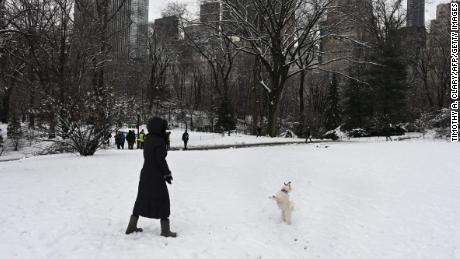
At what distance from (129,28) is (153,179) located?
137 feet

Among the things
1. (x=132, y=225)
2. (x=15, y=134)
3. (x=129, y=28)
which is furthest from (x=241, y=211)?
(x=129, y=28)

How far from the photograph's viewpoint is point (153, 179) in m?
6.98

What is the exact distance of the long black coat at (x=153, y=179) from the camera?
6.98 m

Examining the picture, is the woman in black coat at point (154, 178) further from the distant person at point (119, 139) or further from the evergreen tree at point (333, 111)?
the evergreen tree at point (333, 111)

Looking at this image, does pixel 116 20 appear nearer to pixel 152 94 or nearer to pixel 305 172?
pixel 152 94

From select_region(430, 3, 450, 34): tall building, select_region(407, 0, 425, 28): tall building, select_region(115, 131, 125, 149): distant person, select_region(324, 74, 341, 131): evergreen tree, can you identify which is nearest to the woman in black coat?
select_region(115, 131, 125, 149): distant person

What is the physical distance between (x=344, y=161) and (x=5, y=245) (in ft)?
37.2

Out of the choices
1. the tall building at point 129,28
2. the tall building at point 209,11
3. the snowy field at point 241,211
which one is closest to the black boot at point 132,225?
the snowy field at point 241,211

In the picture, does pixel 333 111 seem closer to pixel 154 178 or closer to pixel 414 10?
pixel 414 10

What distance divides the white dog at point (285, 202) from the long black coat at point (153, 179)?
2.55m

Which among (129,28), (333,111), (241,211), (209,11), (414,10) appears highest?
(414,10)

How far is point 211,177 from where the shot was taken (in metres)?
12.7

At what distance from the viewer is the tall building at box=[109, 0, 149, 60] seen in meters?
35.7

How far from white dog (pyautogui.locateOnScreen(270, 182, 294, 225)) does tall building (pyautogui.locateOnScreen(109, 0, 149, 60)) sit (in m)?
26.4
